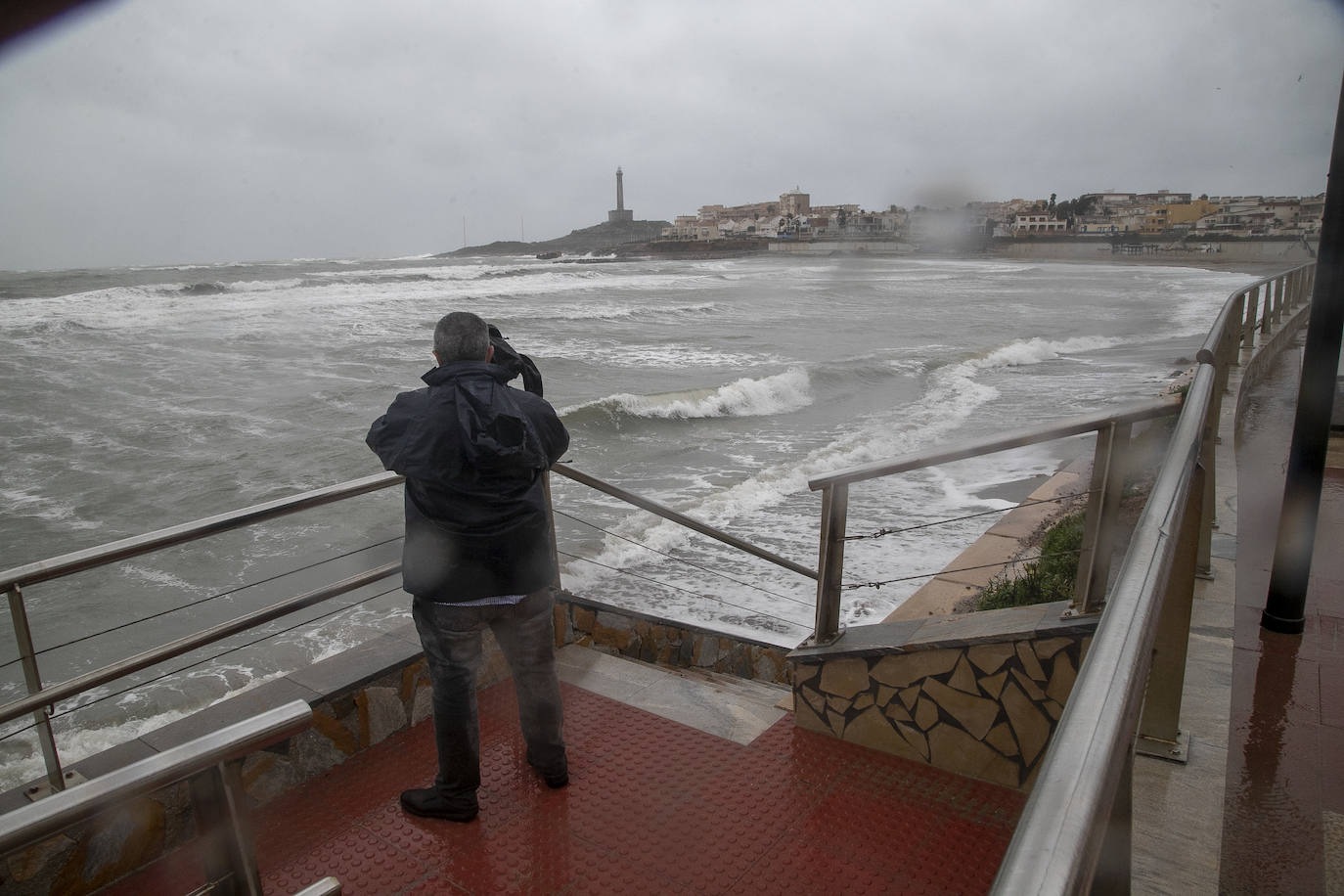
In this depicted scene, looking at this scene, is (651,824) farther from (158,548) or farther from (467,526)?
(158,548)

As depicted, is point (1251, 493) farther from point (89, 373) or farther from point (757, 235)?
point (757, 235)

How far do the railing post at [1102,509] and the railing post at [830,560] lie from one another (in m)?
0.85

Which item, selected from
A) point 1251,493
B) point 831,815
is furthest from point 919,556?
point 831,815

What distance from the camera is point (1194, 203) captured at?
86.8m

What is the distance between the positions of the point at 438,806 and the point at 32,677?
133 centimetres

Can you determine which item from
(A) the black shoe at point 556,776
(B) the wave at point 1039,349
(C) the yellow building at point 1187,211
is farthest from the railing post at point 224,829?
(C) the yellow building at point 1187,211

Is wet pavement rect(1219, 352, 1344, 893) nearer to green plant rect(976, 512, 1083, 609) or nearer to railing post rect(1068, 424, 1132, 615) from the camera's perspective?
railing post rect(1068, 424, 1132, 615)

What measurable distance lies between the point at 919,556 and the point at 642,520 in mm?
3170

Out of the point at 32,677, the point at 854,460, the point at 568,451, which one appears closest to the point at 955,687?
the point at 32,677

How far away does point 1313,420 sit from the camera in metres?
3.49

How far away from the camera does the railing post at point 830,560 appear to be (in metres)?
3.41

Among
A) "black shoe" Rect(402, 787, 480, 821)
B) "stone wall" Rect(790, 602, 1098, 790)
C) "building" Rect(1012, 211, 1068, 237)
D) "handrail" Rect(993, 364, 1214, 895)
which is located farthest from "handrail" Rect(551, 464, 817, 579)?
"building" Rect(1012, 211, 1068, 237)

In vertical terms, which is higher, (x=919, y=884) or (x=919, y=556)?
(x=919, y=884)

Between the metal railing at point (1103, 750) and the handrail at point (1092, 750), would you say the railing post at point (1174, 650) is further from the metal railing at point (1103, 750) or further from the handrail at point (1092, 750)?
the handrail at point (1092, 750)
